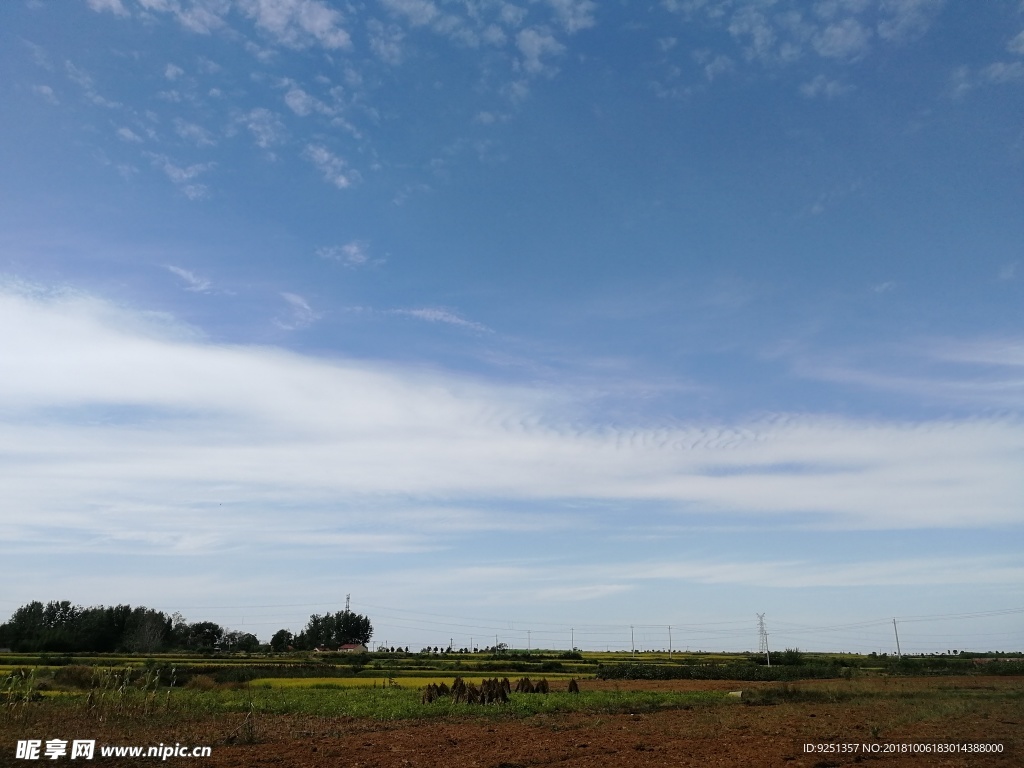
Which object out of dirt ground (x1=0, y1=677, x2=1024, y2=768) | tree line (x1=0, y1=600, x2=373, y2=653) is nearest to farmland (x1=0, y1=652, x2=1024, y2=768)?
dirt ground (x1=0, y1=677, x2=1024, y2=768)

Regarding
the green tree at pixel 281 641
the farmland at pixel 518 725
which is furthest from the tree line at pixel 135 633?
the farmland at pixel 518 725

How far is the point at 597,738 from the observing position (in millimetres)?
19266

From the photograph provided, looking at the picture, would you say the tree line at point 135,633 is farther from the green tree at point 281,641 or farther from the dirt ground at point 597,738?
the dirt ground at point 597,738

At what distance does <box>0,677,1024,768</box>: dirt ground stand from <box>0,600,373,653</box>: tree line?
2988 inches

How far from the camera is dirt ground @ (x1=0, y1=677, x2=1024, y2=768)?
49.9ft

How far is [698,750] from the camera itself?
16.9m

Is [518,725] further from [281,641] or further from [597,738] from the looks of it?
[281,641]

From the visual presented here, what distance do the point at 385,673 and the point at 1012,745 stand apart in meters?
49.0

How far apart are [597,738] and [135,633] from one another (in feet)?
329

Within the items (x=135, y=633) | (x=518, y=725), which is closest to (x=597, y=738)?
(x=518, y=725)

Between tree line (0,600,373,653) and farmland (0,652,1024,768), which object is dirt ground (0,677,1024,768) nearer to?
farmland (0,652,1024,768)

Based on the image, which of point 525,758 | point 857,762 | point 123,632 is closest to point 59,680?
point 525,758

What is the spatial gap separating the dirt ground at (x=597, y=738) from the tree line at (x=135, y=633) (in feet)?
249

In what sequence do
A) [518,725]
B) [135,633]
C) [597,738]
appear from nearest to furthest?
[597,738] < [518,725] < [135,633]
